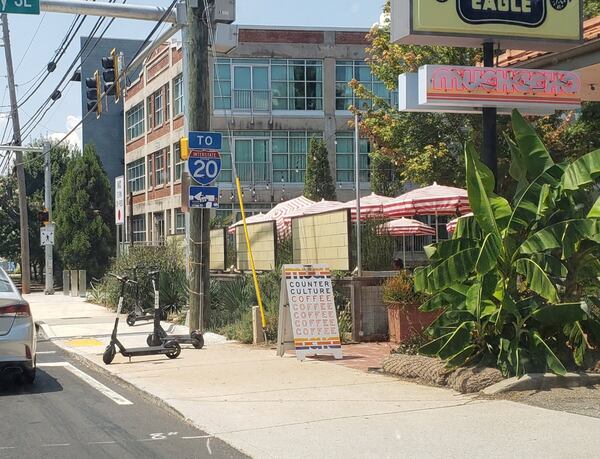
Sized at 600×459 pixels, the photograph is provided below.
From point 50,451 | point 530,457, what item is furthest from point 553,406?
point 50,451

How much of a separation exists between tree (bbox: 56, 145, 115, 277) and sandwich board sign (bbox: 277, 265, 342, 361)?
30.6 meters

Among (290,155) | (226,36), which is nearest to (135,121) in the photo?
(290,155)

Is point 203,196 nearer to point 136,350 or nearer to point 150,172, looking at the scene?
point 136,350

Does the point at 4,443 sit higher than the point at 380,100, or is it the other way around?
the point at 380,100

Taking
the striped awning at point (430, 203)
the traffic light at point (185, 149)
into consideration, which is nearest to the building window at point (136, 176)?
the striped awning at point (430, 203)

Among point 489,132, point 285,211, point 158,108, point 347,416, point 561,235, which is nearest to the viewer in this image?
point 347,416

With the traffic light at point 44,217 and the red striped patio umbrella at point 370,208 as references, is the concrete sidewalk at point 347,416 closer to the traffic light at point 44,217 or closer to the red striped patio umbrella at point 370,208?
the red striped patio umbrella at point 370,208

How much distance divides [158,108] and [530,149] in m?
35.1

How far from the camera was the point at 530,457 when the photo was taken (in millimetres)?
6258

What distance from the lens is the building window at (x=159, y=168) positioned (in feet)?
138

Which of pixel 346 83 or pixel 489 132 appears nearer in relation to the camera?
pixel 489 132

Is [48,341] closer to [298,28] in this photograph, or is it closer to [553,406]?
[553,406]

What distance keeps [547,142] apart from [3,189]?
41032 millimetres

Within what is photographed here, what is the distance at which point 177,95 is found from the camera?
38.9 m
